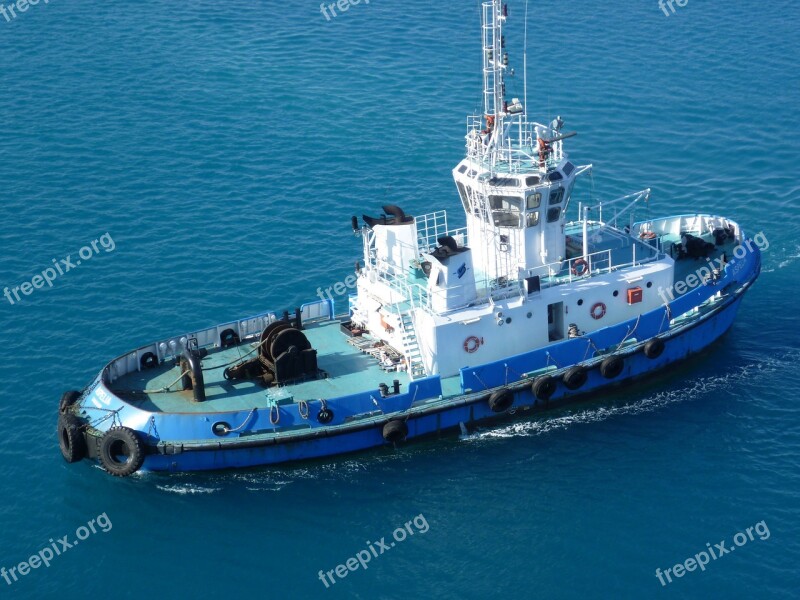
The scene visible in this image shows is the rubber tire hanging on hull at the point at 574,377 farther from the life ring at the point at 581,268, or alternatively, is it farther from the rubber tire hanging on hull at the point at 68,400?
the rubber tire hanging on hull at the point at 68,400

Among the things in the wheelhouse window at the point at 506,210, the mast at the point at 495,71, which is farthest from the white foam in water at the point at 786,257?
the mast at the point at 495,71

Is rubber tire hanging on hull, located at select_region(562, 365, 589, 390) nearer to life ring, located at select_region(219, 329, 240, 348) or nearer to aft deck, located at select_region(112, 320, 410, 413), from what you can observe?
aft deck, located at select_region(112, 320, 410, 413)

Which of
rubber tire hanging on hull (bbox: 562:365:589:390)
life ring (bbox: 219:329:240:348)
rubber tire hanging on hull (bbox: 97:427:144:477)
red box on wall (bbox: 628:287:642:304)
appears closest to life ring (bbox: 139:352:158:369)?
life ring (bbox: 219:329:240:348)

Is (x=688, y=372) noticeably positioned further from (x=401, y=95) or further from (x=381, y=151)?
(x=401, y=95)

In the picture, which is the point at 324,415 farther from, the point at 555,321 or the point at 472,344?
the point at 555,321

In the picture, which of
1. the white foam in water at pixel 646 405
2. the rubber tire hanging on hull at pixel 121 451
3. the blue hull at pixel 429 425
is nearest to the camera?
the rubber tire hanging on hull at pixel 121 451
